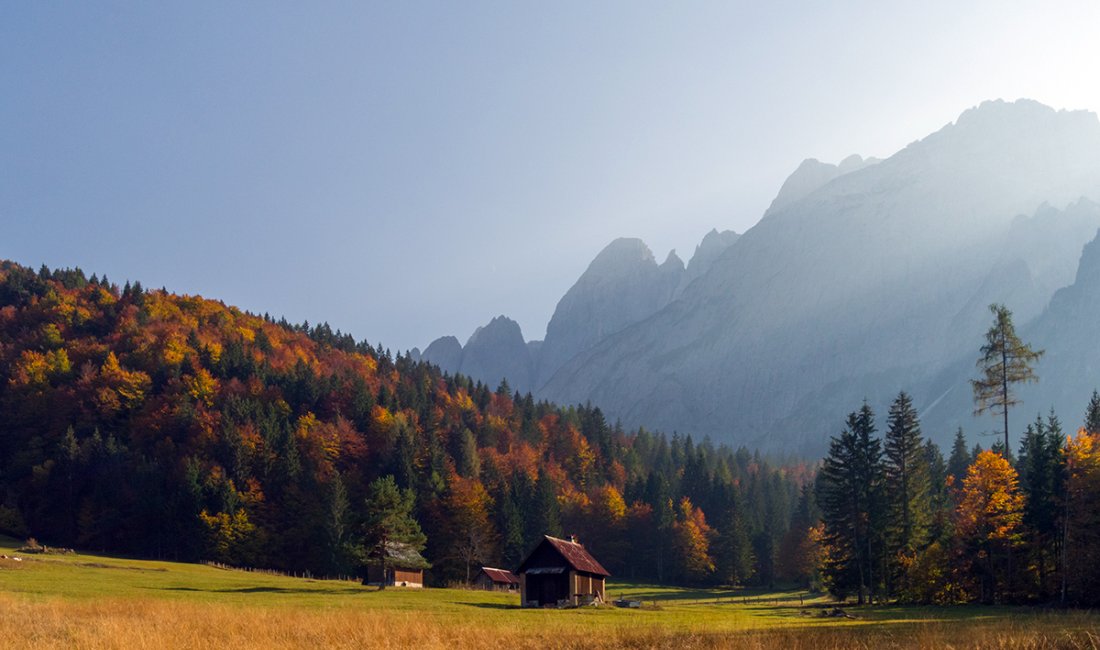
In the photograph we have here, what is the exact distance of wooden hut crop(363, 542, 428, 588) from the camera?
76188 millimetres

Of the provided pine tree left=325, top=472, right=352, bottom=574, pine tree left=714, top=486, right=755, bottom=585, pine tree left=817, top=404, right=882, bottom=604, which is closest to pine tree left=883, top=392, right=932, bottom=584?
pine tree left=817, top=404, right=882, bottom=604

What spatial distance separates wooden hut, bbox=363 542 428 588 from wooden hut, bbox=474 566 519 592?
7518 millimetres

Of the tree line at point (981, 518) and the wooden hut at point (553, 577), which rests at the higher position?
the tree line at point (981, 518)

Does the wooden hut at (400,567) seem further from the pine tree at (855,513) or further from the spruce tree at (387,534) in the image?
the pine tree at (855,513)

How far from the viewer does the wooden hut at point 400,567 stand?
250 ft

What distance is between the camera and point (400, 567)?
78688mm

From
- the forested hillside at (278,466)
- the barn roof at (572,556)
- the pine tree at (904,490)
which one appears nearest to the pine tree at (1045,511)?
the pine tree at (904,490)

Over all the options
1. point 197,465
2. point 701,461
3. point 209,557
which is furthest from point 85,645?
point 701,461

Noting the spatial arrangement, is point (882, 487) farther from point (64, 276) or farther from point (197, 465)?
point (64, 276)

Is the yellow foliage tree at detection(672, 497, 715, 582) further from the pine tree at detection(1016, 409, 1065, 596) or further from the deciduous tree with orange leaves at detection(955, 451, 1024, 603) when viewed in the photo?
the pine tree at detection(1016, 409, 1065, 596)

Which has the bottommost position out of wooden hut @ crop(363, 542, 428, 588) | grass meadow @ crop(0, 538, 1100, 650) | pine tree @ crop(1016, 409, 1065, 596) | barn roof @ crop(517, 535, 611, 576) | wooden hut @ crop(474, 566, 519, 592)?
wooden hut @ crop(474, 566, 519, 592)

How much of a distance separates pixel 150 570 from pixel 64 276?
115196 mm

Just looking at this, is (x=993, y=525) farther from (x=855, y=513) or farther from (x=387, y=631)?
(x=387, y=631)

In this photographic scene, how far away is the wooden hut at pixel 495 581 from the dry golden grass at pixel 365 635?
56746 mm
